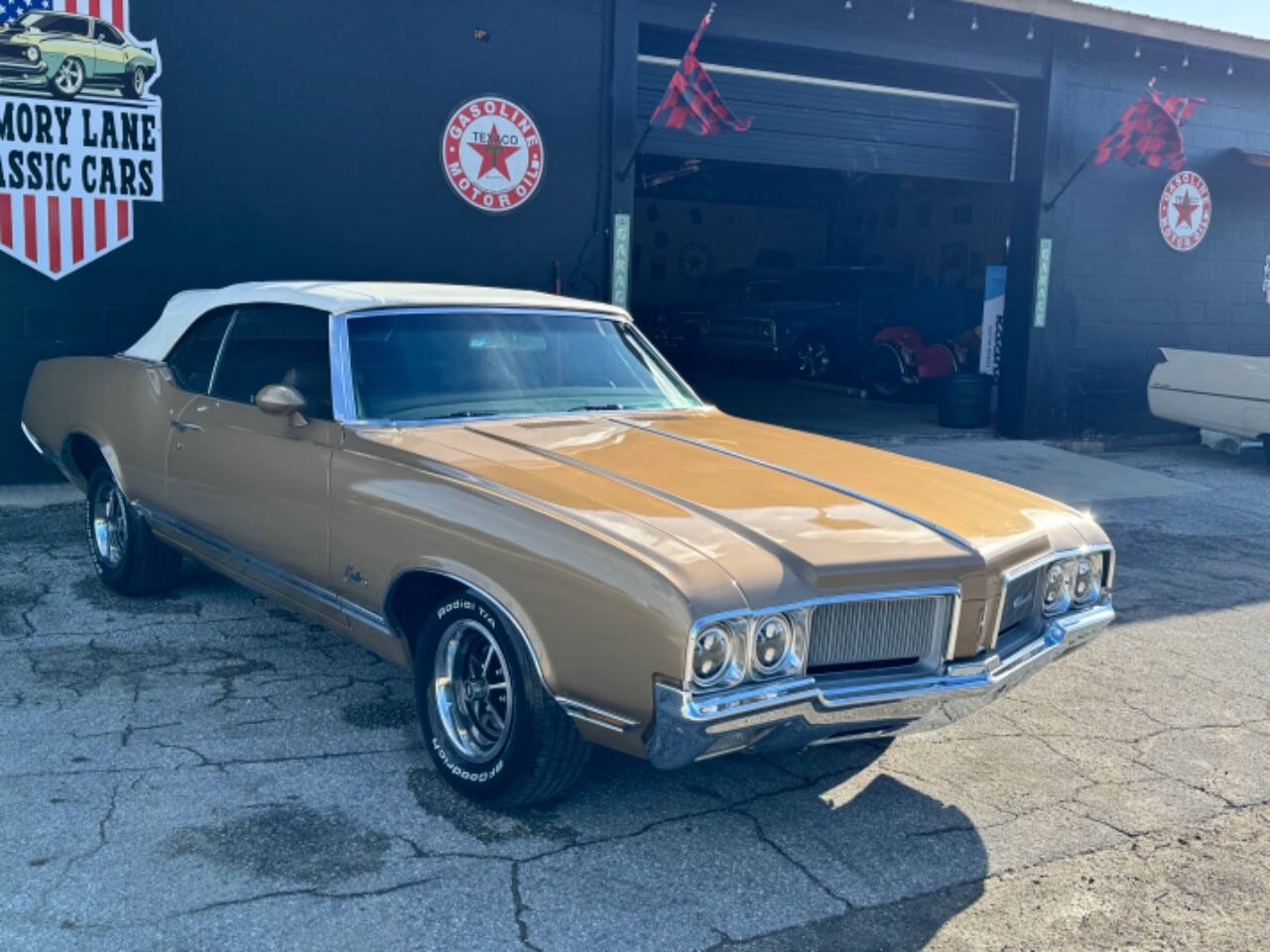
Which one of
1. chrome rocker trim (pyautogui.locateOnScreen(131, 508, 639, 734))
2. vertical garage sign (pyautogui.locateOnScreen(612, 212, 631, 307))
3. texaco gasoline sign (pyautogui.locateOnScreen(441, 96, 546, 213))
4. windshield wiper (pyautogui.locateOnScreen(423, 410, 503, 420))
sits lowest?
chrome rocker trim (pyautogui.locateOnScreen(131, 508, 639, 734))

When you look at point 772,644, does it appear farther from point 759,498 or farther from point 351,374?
point 351,374

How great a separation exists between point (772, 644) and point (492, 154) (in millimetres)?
7183

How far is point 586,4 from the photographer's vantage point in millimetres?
9570

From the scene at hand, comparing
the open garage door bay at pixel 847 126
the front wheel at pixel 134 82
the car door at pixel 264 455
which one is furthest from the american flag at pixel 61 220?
the open garage door bay at pixel 847 126

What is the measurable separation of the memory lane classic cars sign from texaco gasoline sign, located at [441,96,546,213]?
2.18 metres

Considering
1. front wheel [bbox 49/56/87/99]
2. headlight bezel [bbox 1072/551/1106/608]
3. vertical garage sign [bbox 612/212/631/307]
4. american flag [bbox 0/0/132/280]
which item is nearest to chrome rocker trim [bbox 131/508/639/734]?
headlight bezel [bbox 1072/551/1106/608]

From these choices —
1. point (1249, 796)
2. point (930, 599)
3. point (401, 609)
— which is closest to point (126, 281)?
point (401, 609)

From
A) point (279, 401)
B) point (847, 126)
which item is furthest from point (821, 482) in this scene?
point (847, 126)

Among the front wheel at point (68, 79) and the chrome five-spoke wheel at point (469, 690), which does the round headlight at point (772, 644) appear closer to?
the chrome five-spoke wheel at point (469, 690)

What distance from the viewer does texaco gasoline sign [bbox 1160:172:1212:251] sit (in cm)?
1308

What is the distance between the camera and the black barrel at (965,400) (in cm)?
1286

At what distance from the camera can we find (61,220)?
8.09 meters

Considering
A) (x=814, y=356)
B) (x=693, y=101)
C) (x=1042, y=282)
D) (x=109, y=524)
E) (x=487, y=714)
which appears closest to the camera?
(x=487, y=714)

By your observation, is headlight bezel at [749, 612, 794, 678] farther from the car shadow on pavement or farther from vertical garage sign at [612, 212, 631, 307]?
vertical garage sign at [612, 212, 631, 307]
